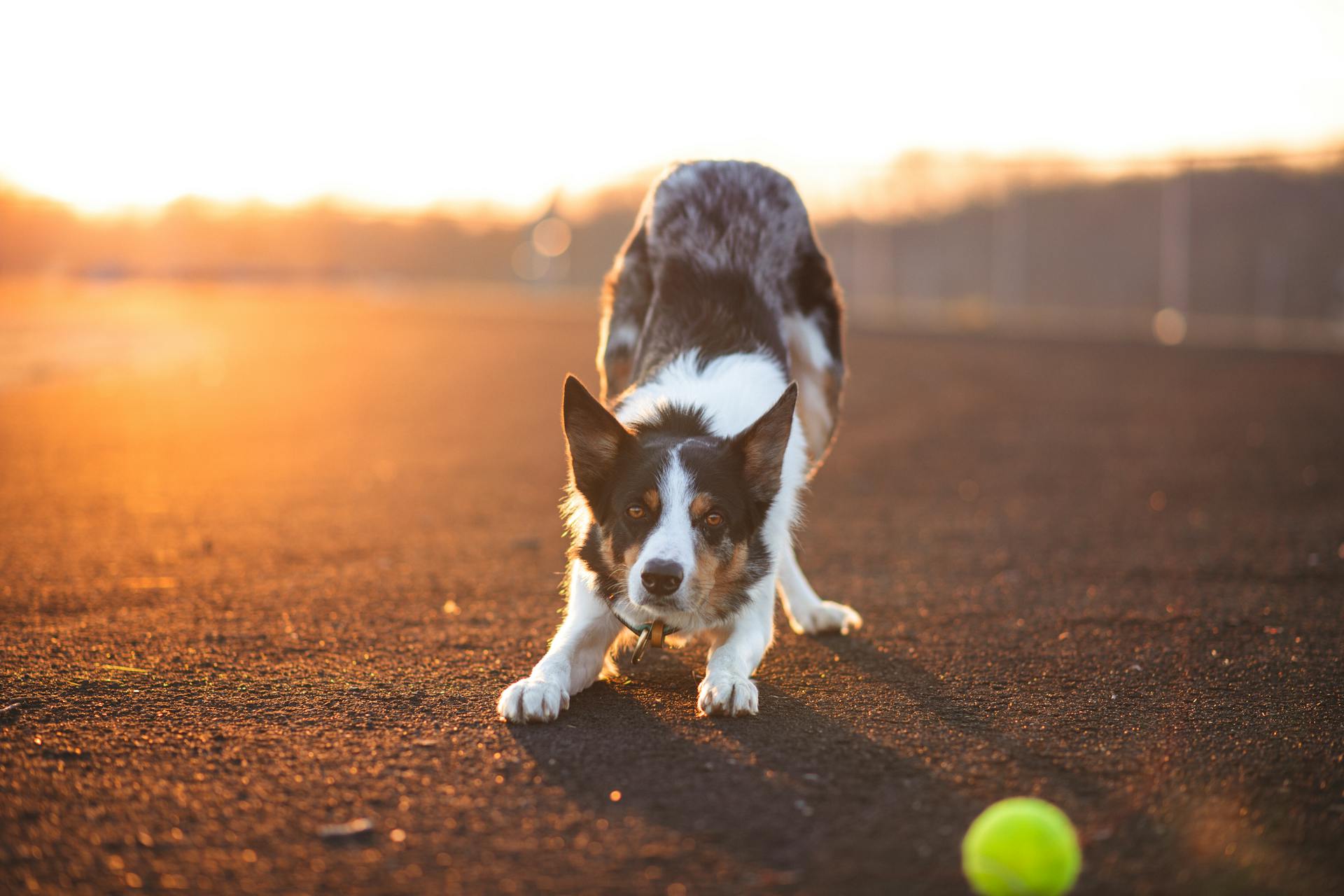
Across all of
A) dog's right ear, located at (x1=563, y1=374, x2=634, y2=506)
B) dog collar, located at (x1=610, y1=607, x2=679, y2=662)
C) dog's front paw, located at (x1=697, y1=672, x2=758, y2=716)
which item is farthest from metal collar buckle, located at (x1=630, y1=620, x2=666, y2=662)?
dog's right ear, located at (x1=563, y1=374, x2=634, y2=506)

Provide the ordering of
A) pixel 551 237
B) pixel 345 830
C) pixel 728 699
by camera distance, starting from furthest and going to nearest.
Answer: pixel 551 237 → pixel 728 699 → pixel 345 830

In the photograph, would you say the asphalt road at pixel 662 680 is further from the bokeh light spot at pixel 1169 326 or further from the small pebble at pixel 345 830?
the bokeh light spot at pixel 1169 326

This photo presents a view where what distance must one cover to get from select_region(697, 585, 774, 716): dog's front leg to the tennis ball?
4.91ft

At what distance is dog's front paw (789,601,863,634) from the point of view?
20.0 feet

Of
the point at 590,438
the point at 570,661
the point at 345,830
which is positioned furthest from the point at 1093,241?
the point at 345,830

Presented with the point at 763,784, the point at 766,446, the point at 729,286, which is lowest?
the point at 763,784

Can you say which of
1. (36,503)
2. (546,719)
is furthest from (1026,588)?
(36,503)

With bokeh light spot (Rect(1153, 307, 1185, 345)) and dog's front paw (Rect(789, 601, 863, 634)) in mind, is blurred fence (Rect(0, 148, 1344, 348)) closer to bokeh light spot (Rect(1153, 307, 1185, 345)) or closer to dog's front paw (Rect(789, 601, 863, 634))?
bokeh light spot (Rect(1153, 307, 1185, 345))

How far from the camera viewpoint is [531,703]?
4477mm

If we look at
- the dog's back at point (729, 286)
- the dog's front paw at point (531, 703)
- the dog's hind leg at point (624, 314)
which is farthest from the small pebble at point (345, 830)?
the dog's hind leg at point (624, 314)

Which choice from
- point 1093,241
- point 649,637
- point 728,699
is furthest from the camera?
point 1093,241

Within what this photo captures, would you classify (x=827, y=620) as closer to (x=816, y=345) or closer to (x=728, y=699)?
(x=728, y=699)

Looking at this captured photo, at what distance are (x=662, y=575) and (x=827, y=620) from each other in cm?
176

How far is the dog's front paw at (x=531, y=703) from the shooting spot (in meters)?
4.47
